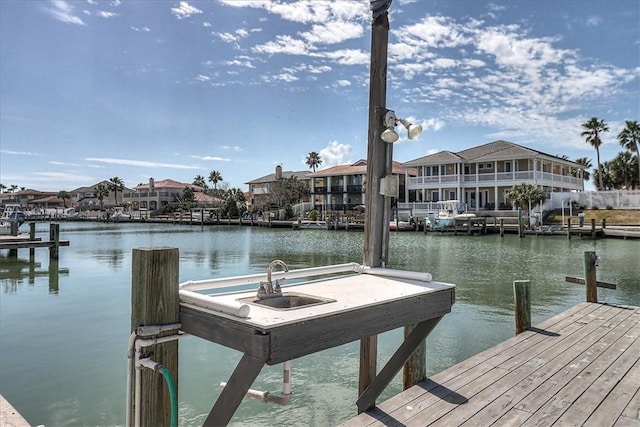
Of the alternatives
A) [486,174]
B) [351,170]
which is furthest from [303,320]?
[351,170]

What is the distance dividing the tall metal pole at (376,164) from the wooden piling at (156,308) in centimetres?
212

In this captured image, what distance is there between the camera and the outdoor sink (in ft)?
9.63

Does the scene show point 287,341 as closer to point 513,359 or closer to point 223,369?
point 513,359

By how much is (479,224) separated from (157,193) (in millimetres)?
72200

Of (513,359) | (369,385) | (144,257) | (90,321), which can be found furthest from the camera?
(90,321)

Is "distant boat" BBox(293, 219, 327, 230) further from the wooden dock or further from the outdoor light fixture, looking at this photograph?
the outdoor light fixture

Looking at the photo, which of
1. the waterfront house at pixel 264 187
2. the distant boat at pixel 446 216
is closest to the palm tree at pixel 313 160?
the waterfront house at pixel 264 187

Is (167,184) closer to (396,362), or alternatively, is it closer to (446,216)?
(446,216)

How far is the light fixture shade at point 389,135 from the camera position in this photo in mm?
4117

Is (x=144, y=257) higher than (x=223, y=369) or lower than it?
higher

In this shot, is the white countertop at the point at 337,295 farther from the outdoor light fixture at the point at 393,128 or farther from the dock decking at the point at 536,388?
the outdoor light fixture at the point at 393,128

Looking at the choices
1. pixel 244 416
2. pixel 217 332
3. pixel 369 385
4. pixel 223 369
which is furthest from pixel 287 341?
pixel 223 369

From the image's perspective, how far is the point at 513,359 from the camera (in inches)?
207

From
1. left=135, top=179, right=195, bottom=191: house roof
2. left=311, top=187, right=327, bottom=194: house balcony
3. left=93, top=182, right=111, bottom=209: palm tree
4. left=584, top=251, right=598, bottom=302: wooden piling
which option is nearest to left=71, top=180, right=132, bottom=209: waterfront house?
left=93, top=182, right=111, bottom=209: palm tree
